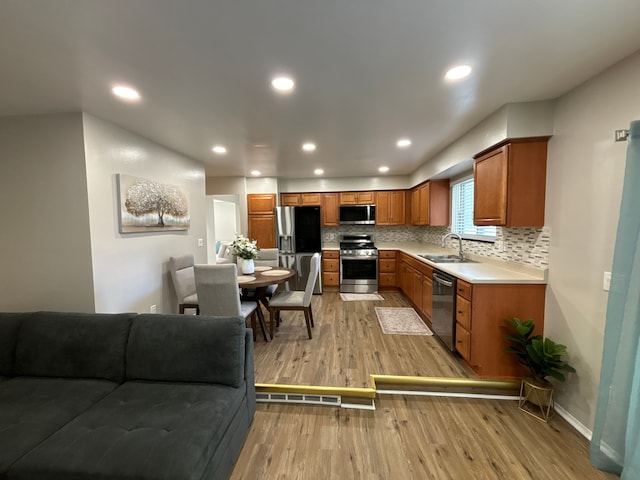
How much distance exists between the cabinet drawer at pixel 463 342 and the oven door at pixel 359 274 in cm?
268

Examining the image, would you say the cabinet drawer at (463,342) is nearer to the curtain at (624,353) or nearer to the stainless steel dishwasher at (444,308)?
the stainless steel dishwasher at (444,308)

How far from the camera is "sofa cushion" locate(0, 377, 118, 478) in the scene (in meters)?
1.20

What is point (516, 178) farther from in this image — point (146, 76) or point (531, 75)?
point (146, 76)

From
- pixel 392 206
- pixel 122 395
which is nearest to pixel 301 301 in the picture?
pixel 122 395

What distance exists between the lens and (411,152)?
3777 millimetres

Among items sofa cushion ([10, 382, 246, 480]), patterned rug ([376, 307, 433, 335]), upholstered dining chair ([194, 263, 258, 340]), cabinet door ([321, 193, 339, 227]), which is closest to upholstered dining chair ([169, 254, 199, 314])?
upholstered dining chair ([194, 263, 258, 340])

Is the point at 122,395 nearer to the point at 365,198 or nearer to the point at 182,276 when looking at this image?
the point at 182,276

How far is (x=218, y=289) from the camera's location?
2605mm

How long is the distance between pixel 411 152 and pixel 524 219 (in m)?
1.91

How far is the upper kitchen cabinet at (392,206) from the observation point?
560 cm

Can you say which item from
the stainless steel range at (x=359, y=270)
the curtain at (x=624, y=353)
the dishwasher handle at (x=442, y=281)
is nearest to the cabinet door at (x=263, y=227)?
the stainless steel range at (x=359, y=270)

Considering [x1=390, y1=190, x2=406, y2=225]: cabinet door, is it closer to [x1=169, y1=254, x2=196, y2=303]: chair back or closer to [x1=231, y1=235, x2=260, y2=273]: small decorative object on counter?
[x1=231, y1=235, x2=260, y2=273]: small decorative object on counter

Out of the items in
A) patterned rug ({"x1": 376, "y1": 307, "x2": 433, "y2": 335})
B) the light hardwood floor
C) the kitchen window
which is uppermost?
the kitchen window

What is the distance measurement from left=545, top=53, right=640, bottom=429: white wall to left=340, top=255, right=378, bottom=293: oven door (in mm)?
3175
